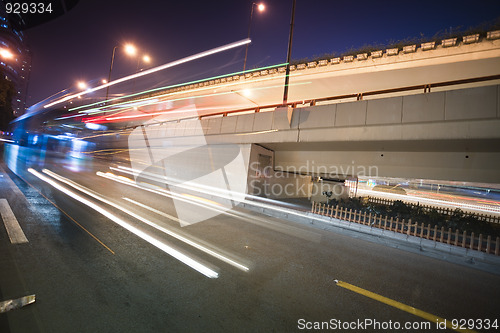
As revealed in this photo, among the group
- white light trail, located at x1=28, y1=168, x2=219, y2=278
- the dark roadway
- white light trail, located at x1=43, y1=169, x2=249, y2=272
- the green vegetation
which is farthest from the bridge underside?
white light trail, located at x1=28, y1=168, x2=219, y2=278

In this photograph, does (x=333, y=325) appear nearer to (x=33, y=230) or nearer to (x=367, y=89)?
(x=33, y=230)

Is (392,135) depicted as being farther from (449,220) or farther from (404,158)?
(449,220)

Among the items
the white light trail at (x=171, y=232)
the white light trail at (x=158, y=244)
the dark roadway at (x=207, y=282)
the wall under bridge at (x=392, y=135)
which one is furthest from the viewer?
the wall under bridge at (x=392, y=135)

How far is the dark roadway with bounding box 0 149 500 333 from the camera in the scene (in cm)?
314

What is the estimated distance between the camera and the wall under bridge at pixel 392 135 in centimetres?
808

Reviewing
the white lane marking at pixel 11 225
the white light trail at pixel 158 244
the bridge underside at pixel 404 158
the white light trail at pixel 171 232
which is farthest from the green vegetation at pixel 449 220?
the white lane marking at pixel 11 225

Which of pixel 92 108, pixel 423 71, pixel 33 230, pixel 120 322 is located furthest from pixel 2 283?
pixel 92 108

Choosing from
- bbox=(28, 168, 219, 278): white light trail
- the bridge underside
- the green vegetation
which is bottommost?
bbox=(28, 168, 219, 278): white light trail

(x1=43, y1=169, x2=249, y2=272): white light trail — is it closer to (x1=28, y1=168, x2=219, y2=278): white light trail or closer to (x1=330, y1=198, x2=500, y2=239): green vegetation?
(x1=28, y1=168, x2=219, y2=278): white light trail

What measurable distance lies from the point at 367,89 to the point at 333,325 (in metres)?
15.5

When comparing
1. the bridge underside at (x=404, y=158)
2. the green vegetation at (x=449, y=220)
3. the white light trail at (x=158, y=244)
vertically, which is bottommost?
the white light trail at (x=158, y=244)

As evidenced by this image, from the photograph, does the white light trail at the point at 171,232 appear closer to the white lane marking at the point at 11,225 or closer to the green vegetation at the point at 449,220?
the white lane marking at the point at 11,225

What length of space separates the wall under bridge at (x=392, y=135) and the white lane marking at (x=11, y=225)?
11051 mm

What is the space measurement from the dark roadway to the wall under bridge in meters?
5.31
